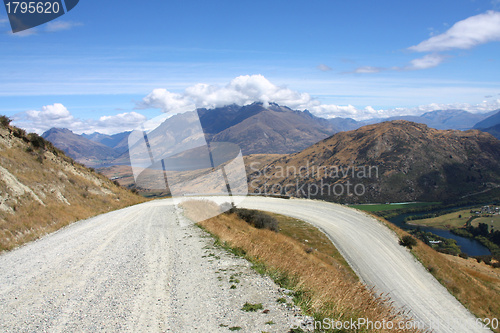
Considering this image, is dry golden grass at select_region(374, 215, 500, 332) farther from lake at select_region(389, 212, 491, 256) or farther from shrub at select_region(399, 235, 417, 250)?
lake at select_region(389, 212, 491, 256)

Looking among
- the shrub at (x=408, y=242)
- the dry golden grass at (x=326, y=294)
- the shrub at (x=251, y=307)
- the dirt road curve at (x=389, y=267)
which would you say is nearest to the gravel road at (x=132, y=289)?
the shrub at (x=251, y=307)

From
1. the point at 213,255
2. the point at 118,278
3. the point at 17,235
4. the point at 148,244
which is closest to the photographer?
the point at 118,278

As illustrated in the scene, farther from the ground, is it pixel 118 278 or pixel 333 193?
pixel 118 278

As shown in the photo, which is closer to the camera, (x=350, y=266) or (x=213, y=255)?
(x=213, y=255)

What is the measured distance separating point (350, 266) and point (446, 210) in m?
192

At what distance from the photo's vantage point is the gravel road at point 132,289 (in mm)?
5719

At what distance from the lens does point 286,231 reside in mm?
25297

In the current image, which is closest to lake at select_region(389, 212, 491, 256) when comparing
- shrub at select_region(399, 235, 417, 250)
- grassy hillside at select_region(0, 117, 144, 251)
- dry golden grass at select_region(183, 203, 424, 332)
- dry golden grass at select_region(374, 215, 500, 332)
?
dry golden grass at select_region(374, 215, 500, 332)

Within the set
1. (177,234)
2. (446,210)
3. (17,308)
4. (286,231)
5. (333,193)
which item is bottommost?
(446,210)

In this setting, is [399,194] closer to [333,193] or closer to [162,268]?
[333,193]

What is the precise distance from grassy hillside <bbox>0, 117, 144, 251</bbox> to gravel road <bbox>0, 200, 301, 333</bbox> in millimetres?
2992

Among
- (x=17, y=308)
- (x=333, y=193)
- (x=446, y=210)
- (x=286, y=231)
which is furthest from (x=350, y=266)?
(x=446, y=210)

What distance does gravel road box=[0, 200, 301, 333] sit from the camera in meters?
5.72

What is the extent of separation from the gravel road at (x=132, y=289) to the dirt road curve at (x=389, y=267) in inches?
466
